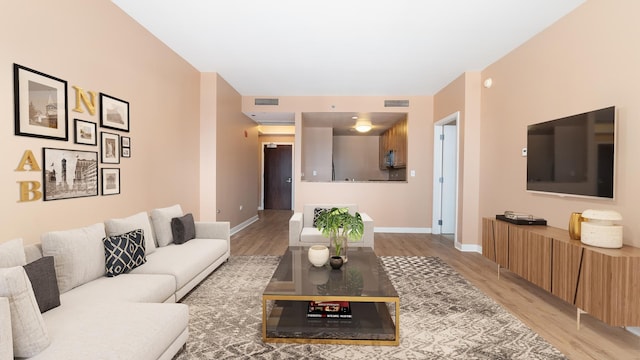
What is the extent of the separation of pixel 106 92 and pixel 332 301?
2844mm

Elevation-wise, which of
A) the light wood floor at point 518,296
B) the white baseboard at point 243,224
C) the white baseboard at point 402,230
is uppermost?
the white baseboard at point 243,224

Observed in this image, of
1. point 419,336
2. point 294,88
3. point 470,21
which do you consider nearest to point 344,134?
point 294,88

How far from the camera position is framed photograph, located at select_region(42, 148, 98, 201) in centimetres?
234

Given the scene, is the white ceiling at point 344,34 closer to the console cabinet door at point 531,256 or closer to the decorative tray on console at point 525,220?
the decorative tray on console at point 525,220

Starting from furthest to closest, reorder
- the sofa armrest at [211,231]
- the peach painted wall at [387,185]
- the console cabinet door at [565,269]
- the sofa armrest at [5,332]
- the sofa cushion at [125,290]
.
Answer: the peach painted wall at [387,185] → the sofa armrest at [211,231] → the console cabinet door at [565,269] → the sofa cushion at [125,290] → the sofa armrest at [5,332]

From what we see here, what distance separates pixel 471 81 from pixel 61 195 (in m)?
5.26

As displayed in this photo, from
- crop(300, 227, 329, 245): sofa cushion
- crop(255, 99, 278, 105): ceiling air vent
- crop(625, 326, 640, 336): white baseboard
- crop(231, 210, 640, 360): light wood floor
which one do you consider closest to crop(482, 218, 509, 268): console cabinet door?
crop(231, 210, 640, 360): light wood floor

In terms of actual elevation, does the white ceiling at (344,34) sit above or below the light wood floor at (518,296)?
above

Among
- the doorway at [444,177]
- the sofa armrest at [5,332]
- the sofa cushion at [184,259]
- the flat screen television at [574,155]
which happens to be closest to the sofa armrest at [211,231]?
the sofa cushion at [184,259]

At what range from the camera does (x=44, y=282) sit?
1762mm

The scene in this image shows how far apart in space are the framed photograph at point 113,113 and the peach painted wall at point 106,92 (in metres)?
0.08

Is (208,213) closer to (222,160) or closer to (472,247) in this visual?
(222,160)

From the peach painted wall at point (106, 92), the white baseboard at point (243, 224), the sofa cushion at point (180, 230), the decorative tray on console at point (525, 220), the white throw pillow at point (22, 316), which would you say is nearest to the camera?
the white throw pillow at point (22, 316)

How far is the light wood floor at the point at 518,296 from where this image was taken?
2131 mm
